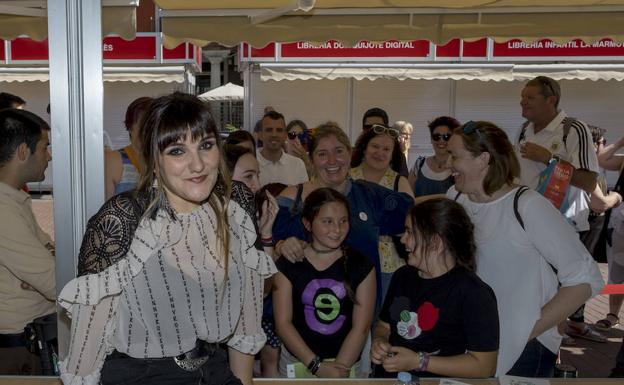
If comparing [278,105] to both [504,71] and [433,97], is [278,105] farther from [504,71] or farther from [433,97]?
[504,71]

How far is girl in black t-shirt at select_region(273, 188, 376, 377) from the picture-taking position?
9.50 feet

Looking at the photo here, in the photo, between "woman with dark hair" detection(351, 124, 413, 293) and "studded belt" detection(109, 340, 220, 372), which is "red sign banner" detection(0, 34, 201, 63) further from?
"studded belt" detection(109, 340, 220, 372)

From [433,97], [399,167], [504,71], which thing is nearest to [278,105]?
[433,97]

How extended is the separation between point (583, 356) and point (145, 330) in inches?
169

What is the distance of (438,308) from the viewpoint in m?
2.27

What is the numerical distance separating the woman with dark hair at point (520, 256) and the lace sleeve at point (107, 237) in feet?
4.78

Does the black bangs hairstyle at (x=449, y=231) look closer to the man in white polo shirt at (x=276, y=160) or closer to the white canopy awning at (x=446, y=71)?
the man in white polo shirt at (x=276, y=160)

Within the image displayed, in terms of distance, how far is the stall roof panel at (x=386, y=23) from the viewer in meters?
3.95

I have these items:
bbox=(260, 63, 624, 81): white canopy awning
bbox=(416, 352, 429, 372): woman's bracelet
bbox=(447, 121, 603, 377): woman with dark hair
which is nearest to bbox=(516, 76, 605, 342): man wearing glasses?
bbox=(447, 121, 603, 377): woman with dark hair

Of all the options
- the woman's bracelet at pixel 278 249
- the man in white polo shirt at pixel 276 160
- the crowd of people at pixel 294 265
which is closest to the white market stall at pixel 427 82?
the man in white polo shirt at pixel 276 160

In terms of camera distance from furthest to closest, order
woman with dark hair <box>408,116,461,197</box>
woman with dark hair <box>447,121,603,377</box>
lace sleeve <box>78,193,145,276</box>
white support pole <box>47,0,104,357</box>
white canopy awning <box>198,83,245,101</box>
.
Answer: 1. white canopy awning <box>198,83,245,101</box>
2. woman with dark hair <box>408,116,461,197</box>
3. woman with dark hair <box>447,121,603,377</box>
4. white support pole <box>47,0,104,357</box>
5. lace sleeve <box>78,193,145,276</box>

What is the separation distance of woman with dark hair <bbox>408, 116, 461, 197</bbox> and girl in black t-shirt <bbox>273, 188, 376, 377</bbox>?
75.5 inches

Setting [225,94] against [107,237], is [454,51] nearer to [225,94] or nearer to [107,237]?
[225,94]

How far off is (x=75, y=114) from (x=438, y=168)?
3385 mm
